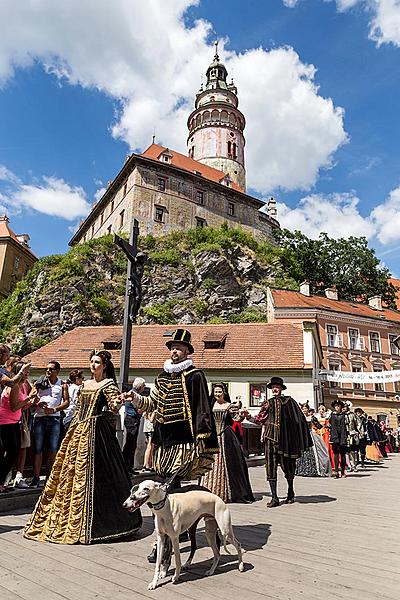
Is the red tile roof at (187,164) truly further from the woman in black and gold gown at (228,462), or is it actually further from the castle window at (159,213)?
the woman in black and gold gown at (228,462)

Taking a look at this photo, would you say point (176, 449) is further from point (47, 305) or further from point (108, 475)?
point (47, 305)

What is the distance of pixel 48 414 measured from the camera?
22.0 ft

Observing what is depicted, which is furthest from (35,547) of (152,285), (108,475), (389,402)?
(152,285)

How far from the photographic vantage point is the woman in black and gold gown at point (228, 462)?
6.89 metres

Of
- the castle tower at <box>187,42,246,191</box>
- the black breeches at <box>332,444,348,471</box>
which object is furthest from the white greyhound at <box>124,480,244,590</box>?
the castle tower at <box>187,42,246,191</box>

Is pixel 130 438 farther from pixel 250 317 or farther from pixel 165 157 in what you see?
pixel 165 157

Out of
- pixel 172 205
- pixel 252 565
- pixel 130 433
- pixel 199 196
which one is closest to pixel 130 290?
pixel 130 433

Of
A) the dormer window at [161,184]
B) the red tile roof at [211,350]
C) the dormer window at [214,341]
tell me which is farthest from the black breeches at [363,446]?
the dormer window at [161,184]

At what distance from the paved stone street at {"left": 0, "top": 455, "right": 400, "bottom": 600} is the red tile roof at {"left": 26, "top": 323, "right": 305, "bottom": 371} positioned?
58.9ft

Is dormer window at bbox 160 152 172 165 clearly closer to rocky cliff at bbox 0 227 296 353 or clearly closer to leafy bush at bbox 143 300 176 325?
rocky cliff at bbox 0 227 296 353

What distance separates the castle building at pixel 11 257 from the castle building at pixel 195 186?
28.7ft

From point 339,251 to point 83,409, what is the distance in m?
48.2

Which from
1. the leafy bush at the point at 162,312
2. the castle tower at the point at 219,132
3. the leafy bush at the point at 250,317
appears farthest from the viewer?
the castle tower at the point at 219,132

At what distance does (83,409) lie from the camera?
4.88m
